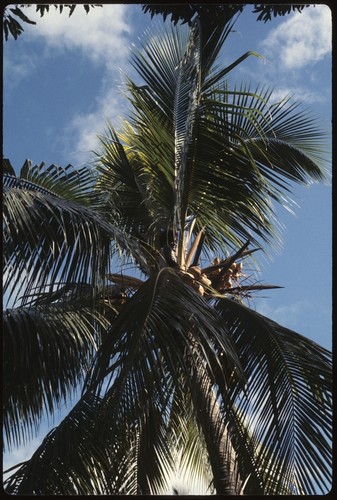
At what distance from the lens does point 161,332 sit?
5516mm

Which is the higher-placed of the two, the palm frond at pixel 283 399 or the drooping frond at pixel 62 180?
the drooping frond at pixel 62 180

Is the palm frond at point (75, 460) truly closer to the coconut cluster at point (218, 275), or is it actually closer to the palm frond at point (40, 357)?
the palm frond at point (40, 357)

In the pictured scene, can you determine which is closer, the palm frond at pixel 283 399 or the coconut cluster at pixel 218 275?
the palm frond at pixel 283 399

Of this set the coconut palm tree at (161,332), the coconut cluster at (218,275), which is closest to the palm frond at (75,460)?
the coconut palm tree at (161,332)

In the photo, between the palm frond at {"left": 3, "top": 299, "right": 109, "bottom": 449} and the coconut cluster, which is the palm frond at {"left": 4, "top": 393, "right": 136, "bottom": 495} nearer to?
the palm frond at {"left": 3, "top": 299, "right": 109, "bottom": 449}

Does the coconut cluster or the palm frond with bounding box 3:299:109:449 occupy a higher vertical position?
the coconut cluster

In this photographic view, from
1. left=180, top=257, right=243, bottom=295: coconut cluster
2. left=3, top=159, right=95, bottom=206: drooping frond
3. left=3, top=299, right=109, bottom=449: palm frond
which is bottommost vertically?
left=3, top=299, right=109, bottom=449: palm frond

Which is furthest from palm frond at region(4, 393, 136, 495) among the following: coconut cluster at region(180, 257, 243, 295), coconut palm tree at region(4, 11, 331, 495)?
coconut cluster at region(180, 257, 243, 295)

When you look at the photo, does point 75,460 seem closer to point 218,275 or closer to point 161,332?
point 161,332

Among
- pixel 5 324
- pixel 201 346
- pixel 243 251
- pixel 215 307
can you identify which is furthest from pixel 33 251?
pixel 243 251

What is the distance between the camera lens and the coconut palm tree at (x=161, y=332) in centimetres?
530

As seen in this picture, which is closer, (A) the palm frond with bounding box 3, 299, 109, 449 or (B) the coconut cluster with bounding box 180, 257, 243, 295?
(A) the palm frond with bounding box 3, 299, 109, 449

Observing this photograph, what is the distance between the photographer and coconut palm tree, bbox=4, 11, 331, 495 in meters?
5.30

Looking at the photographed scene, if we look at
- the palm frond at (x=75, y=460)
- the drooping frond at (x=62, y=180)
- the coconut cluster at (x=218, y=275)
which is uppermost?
the drooping frond at (x=62, y=180)
